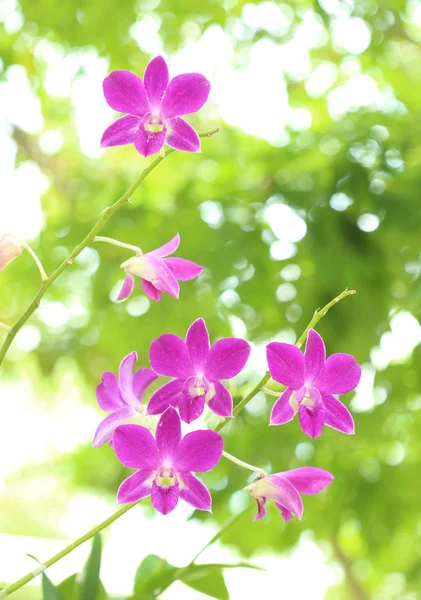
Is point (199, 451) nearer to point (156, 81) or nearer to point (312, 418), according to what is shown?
point (312, 418)

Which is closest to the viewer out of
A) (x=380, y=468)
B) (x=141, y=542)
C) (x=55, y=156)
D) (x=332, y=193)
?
(x=332, y=193)

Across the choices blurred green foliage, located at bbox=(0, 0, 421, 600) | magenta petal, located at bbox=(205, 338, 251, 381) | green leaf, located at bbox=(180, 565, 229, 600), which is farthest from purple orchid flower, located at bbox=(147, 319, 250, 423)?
blurred green foliage, located at bbox=(0, 0, 421, 600)

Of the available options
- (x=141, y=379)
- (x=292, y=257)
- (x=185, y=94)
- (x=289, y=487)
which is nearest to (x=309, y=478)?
(x=289, y=487)

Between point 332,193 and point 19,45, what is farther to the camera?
point 19,45

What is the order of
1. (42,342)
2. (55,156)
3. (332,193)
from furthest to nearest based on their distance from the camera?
(55,156), (42,342), (332,193)

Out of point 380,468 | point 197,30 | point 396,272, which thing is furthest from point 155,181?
point 380,468

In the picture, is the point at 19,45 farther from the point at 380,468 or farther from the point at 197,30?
the point at 380,468
